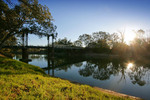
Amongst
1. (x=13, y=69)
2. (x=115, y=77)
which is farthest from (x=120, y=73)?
(x=13, y=69)

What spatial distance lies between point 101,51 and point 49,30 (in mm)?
51094

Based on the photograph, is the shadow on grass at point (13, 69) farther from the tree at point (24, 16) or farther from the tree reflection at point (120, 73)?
the tree reflection at point (120, 73)

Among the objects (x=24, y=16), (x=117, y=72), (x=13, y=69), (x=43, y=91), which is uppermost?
(x=24, y=16)

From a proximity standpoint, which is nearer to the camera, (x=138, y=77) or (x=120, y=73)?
(x=138, y=77)

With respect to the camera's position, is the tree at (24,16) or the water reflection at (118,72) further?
the water reflection at (118,72)

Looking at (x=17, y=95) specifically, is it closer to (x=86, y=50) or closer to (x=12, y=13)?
(x=12, y=13)

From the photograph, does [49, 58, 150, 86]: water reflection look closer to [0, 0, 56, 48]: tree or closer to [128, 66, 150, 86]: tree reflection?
[128, 66, 150, 86]: tree reflection

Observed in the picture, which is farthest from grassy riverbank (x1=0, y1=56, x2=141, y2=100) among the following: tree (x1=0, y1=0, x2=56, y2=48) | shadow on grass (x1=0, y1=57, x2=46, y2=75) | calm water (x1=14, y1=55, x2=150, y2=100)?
tree (x1=0, y1=0, x2=56, y2=48)

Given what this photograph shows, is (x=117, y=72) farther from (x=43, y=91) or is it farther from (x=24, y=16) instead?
(x=24, y=16)

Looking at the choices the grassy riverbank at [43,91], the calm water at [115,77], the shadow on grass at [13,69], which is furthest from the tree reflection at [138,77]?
the shadow on grass at [13,69]

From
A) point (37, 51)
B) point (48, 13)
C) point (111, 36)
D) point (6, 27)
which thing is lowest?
point (37, 51)

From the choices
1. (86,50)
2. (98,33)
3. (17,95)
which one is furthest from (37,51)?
(17,95)

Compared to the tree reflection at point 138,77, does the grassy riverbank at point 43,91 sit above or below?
above

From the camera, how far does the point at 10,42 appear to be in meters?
13.9
